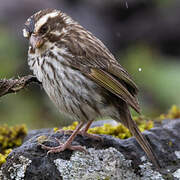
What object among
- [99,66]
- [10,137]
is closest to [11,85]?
[99,66]

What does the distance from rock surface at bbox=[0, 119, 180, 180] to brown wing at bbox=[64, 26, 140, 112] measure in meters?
0.53

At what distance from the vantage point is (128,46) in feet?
38.8

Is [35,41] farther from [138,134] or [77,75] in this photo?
[138,134]

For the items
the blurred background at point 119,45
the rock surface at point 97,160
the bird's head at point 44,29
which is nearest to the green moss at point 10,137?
the rock surface at point 97,160

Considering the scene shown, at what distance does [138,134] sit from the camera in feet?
18.6

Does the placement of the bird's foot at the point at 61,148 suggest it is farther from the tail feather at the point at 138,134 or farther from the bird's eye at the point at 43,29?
the bird's eye at the point at 43,29

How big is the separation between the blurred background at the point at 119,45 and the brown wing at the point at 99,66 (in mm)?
3490

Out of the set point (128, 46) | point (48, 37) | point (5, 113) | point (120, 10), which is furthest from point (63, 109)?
point (120, 10)

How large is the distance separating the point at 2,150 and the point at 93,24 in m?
6.79

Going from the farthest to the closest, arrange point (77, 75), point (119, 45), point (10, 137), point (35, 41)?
point (119, 45)
point (10, 137)
point (77, 75)
point (35, 41)

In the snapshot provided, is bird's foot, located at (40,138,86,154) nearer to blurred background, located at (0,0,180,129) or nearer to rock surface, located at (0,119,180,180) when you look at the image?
rock surface, located at (0,119,180,180)

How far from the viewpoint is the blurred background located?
31.9ft

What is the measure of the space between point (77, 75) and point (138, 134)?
0.96 metres

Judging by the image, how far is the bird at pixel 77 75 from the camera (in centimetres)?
567
